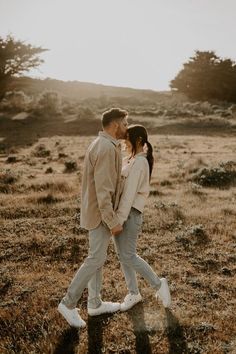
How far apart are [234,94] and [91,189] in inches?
1821

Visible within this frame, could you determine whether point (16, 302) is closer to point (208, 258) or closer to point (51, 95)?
point (208, 258)

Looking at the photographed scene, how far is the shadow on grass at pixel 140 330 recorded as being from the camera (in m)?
4.48

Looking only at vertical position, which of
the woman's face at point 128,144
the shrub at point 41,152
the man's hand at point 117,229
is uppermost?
the woman's face at point 128,144

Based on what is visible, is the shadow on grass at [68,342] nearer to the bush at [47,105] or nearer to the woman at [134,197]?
the woman at [134,197]

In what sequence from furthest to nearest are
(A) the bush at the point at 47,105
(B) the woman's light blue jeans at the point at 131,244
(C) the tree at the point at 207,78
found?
(C) the tree at the point at 207,78
(A) the bush at the point at 47,105
(B) the woman's light blue jeans at the point at 131,244

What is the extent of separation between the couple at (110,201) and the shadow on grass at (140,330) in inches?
12.8

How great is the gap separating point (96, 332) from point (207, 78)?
45.9 m

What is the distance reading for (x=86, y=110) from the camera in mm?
31172

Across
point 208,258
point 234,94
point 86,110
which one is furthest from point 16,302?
point 234,94

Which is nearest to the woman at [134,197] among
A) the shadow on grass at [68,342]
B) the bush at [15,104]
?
the shadow on grass at [68,342]

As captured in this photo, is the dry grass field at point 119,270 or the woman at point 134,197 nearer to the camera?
the dry grass field at point 119,270

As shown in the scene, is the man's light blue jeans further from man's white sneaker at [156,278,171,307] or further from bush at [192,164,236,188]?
bush at [192,164,236,188]

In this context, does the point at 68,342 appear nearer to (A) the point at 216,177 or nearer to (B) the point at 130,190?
(B) the point at 130,190

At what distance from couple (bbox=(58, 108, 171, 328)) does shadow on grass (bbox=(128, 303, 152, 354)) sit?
1.07 ft
